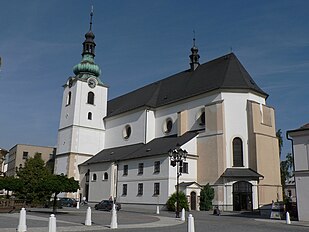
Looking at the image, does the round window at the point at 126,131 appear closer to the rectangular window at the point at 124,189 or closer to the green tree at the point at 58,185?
the rectangular window at the point at 124,189

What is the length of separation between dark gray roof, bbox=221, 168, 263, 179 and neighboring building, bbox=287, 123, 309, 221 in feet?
33.0

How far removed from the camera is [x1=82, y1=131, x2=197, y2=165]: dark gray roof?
39031 mm

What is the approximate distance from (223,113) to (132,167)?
12.4 m

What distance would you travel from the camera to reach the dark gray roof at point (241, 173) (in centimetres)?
3484

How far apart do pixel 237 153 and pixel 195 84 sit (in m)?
11.0

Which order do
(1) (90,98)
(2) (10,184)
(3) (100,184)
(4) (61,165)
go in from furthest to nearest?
(1) (90,98), (4) (61,165), (3) (100,184), (2) (10,184)

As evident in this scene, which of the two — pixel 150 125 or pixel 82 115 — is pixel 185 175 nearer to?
pixel 150 125

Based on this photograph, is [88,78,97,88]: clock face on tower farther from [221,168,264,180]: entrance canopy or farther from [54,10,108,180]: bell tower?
[221,168,264,180]: entrance canopy

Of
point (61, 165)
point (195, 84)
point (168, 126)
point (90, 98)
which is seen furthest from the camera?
point (90, 98)

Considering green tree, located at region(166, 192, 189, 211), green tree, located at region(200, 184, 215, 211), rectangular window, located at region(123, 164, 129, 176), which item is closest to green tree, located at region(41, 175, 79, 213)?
green tree, located at region(166, 192, 189, 211)

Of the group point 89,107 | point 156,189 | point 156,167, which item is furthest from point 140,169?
A: point 89,107

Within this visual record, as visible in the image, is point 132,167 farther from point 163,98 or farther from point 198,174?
point 163,98

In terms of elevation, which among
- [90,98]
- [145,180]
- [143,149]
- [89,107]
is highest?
[90,98]

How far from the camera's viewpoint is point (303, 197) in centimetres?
2416
